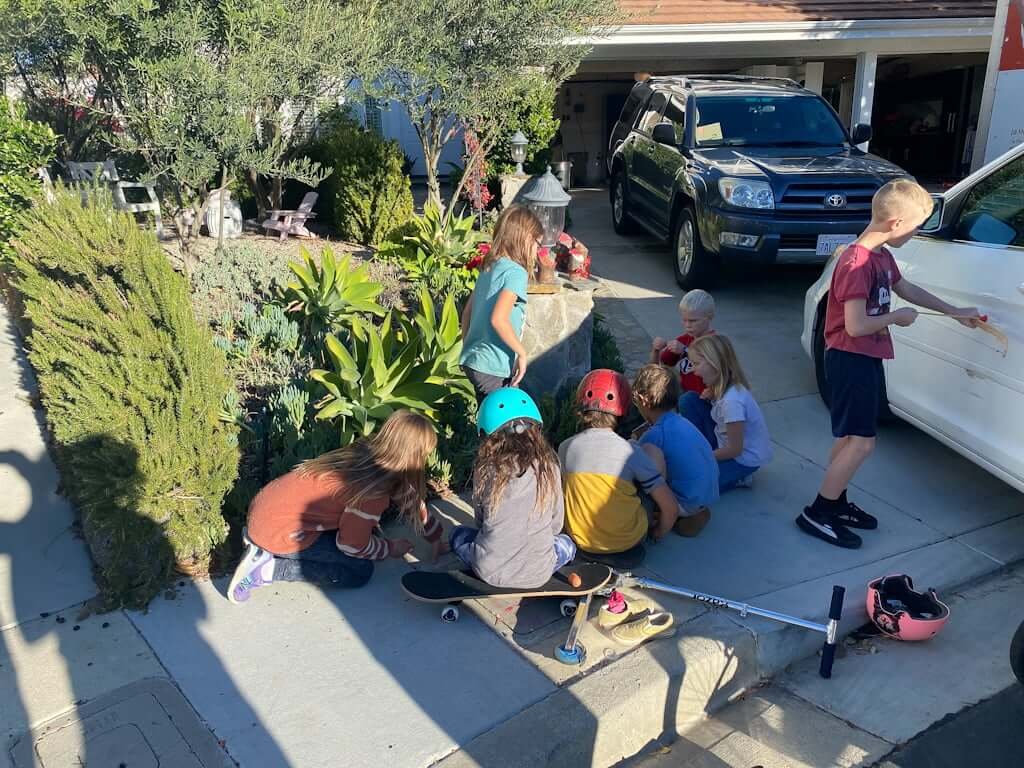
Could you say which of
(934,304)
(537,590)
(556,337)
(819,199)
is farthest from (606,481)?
(819,199)

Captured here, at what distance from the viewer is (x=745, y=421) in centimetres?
434

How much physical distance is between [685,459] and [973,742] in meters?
1.53

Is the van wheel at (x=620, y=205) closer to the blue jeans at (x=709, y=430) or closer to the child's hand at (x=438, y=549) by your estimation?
the blue jeans at (x=709, y=430)

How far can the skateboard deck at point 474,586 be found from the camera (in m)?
3.27

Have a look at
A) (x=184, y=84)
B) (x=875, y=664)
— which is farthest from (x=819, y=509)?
(x=184, y=84)

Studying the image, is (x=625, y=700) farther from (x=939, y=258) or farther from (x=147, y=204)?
(x=147, y=204)

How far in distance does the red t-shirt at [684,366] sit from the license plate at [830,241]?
108 inches

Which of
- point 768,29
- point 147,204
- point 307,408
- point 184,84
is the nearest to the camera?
point 307,408

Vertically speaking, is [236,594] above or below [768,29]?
below

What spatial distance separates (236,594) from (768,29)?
10729mm

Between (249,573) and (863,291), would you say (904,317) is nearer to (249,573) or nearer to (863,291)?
(863,291)

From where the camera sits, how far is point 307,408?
14.5 ft

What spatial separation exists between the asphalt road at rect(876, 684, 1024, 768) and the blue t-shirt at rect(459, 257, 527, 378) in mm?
2406

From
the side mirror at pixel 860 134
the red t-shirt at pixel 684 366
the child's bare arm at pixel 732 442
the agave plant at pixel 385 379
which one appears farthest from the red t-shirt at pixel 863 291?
the side mirror at pixel 860 134
